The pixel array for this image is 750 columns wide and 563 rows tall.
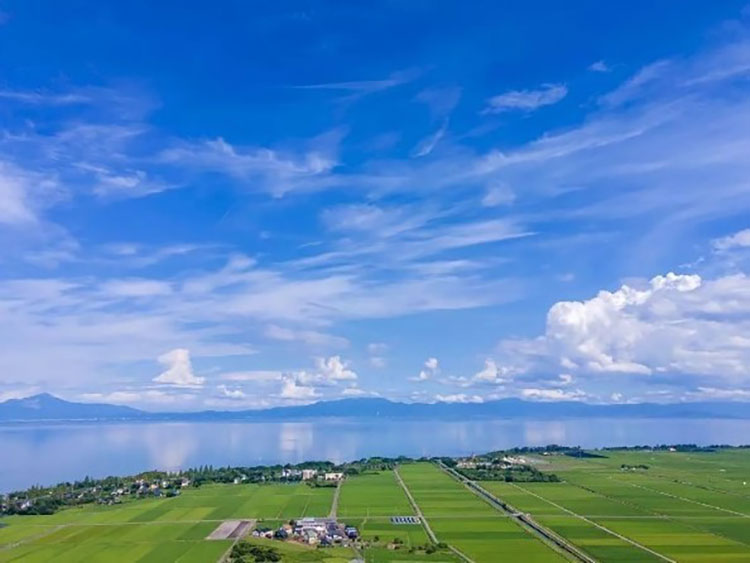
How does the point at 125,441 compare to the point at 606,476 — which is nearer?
the point at 606,476

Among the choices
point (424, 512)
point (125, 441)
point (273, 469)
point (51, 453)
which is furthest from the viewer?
point (125, 441)

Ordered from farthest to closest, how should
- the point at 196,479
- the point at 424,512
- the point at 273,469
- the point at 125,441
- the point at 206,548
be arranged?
the point at 125,441
the point at 273,469
the point at 196,479
the point at 424,512
the point at 206,548

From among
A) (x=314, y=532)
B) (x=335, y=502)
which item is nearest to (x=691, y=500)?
(x=335, y=502)

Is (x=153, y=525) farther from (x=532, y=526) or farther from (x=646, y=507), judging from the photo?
(x=646, y=507)

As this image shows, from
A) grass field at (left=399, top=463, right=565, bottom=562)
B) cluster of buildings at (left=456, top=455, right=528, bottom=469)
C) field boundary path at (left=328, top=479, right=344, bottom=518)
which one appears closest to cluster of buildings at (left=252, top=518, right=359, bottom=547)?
field boundary path at (left=328, top=479, right=344, bottom=518)

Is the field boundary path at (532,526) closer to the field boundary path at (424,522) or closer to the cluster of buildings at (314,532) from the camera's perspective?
the field boundary path at (424,522)

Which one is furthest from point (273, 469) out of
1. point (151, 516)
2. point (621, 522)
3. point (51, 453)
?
point (51, 453)

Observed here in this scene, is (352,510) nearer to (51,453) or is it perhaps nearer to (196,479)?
(196,479)
